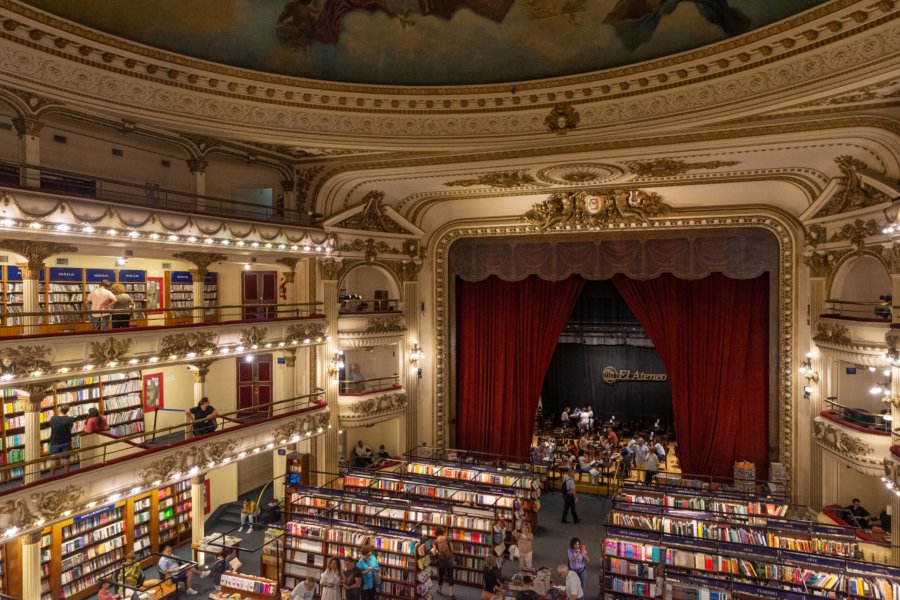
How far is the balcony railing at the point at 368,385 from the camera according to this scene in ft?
45.8

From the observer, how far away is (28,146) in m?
8.70

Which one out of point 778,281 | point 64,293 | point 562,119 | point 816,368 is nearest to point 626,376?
point 778,281

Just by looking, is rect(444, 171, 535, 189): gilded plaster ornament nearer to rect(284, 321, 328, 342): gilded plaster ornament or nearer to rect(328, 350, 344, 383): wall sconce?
rect(284, 321, 328, 342): gilded plaster ornament

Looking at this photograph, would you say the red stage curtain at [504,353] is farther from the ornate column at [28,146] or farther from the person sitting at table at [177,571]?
the ornate column at [28,146]

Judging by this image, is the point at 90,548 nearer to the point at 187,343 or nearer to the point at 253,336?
the point at 187,343

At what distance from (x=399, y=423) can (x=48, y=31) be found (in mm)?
11131

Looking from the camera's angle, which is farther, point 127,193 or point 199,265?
point 199,265

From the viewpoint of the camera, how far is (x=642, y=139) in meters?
10.5

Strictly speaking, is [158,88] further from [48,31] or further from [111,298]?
[111,298]

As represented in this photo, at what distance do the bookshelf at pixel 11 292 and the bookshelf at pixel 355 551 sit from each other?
5.80 metres

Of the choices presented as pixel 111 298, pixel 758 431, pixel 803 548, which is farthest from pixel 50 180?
pixel 758 431

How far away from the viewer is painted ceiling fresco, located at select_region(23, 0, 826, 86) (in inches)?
354

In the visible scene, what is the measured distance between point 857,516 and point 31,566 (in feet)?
45.4

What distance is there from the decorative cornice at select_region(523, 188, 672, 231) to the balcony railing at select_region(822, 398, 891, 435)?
5.51 metres
